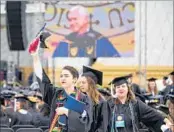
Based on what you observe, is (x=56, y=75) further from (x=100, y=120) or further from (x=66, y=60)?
(x=100, y=120)

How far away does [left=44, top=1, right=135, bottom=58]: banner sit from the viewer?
16750 millimetres

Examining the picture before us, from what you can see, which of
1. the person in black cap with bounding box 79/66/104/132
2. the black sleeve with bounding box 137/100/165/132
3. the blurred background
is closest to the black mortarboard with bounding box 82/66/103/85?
the person in black cap with bounding box 79/66/104/132

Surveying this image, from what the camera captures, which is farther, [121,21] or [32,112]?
[121,21]

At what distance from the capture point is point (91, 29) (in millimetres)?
17234

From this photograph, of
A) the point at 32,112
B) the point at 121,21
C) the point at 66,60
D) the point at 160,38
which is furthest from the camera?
the point at 66,60

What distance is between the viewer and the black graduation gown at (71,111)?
19.9 ft

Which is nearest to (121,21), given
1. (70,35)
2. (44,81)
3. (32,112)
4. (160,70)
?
(70,35)

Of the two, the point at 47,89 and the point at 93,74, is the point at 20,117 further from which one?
the point at 47,89

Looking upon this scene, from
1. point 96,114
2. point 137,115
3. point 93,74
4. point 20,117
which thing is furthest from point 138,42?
point 137,115

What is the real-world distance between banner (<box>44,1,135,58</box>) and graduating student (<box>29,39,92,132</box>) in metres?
10.1

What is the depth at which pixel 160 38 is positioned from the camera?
1891 cm

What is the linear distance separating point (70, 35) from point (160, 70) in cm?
404

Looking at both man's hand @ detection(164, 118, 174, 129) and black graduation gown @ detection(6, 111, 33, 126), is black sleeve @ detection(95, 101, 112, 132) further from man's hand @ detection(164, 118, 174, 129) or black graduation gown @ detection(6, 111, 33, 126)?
black graduation gown @ detection(6, 111, 33, 126)

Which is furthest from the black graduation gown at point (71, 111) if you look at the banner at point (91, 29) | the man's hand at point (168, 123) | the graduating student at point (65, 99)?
the banner at point (91, 29)
